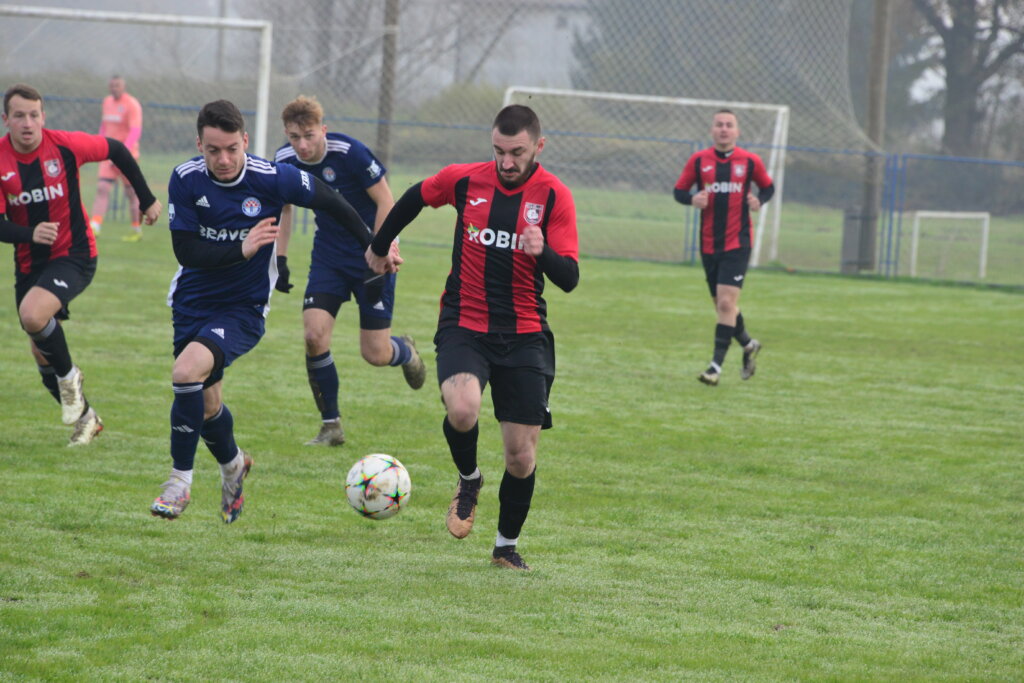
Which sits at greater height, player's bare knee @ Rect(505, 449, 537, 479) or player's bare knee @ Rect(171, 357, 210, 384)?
player's bare knee @ Rect(171, 357, 210, 384)

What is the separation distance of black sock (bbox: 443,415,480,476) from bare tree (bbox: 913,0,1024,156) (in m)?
33.0

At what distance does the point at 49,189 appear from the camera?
7.23m

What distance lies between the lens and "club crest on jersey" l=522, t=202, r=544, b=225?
17.2 feet

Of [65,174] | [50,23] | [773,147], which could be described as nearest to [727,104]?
[773,147]

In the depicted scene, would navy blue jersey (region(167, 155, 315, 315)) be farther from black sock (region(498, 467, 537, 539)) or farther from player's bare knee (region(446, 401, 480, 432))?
black sock (region(498, 467, 537, 539))

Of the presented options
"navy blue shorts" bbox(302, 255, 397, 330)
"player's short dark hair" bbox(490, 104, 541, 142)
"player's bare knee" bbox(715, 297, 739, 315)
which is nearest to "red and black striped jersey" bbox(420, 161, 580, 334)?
"player's short dark hair" bbox(490, 104, 541, 142)

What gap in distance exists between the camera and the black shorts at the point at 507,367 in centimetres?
522

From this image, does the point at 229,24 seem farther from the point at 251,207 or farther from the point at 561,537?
the point at 561,537

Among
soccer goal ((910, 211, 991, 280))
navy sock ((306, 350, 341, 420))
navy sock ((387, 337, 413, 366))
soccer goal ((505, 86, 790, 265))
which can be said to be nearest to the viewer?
navy sock ((306, 350, 341, 420))

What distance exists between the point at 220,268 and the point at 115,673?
2353mm

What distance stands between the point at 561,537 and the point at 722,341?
16.6ft

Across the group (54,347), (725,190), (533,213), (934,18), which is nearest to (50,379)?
(54,347)

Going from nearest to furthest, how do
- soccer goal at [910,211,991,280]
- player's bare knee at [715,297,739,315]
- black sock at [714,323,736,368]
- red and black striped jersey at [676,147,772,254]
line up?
black sock at [714,323,736,368] < player's bare knee at [715,297,739,315] < red and black striped jersey at [676,147,772,254] < soccer goal at [910,211,991,280]

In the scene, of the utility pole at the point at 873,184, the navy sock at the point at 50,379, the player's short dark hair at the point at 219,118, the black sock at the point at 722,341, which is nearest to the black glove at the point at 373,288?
the player's short dark hair at the point at 219,118
